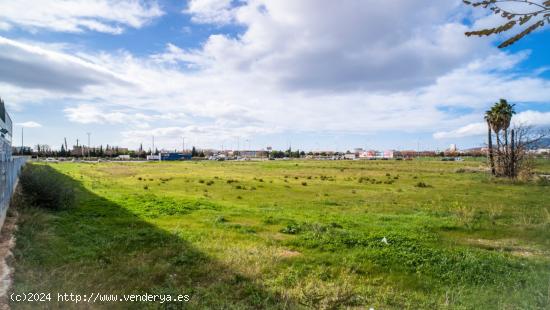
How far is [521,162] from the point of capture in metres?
39.0

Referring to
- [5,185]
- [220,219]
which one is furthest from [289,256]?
[5,185]

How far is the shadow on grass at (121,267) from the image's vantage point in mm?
7184

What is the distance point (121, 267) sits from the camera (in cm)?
884

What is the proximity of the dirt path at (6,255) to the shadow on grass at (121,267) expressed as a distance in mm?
164

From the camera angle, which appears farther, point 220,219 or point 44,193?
point 44,193

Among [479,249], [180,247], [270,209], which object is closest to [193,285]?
[180,247]

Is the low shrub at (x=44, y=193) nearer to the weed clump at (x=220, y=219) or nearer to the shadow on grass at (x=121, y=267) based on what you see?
the shadow on grass at (x=121, y=267)

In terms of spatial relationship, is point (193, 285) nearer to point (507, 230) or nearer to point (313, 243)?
point (313, 243)

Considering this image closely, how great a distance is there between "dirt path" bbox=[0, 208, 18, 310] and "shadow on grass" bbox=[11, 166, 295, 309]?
16 cm

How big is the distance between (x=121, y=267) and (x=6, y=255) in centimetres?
280

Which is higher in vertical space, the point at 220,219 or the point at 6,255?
the point at 6,255

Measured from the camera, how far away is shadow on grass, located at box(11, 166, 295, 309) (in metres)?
7.18

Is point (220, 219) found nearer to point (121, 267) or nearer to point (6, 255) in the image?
point (121, 267)

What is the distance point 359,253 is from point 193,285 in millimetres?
5079
